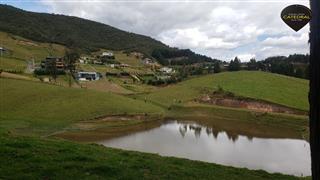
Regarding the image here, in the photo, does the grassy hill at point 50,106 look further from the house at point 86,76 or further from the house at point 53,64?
the house at point 86,76

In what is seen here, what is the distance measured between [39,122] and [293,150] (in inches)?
1102

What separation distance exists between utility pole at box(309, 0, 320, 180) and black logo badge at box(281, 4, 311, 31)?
5.7 inches

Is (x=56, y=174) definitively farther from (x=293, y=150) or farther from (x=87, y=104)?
(x=87, y=104)

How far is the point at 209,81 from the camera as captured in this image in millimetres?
99250

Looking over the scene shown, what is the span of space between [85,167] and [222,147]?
30371 mm

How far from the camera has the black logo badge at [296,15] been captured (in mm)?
6047

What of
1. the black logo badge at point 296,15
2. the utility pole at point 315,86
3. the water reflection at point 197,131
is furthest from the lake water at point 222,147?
the black logo badge at point 296,15

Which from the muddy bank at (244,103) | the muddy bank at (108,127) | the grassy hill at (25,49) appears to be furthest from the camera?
the grassy hill at (25,49)

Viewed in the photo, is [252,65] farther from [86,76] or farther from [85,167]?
[85,167]

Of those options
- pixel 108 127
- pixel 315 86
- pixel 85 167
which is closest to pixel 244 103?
pixel 108 127

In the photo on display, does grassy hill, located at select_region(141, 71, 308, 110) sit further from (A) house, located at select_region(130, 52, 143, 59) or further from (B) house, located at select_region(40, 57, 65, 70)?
(A) house, located at select_region(130, 52, 143, 59)

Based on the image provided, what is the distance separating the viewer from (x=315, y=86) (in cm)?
623

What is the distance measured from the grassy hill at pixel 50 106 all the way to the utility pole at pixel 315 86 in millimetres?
41255

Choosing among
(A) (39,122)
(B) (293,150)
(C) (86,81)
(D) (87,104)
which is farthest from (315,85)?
(C) (86,81)
